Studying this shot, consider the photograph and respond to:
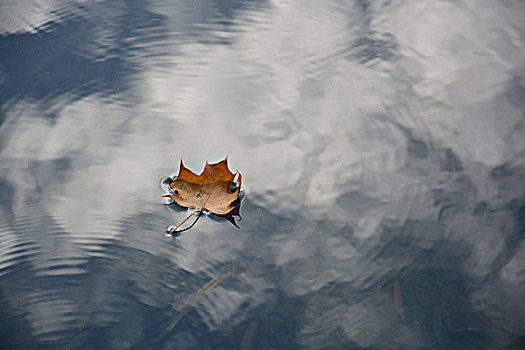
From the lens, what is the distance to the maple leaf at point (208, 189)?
6.19 feet

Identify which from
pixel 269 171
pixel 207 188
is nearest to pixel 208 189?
pixel 207 188

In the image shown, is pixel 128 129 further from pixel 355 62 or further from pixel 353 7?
pixel 353 7

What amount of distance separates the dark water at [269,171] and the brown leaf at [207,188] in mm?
60

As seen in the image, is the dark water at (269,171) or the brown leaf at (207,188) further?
the brown leaf at (207,188)

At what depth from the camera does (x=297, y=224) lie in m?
1.84

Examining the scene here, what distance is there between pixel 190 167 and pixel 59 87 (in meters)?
0.91

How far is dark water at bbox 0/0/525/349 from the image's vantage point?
63.6 inches

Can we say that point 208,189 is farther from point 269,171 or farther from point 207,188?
point 269,171

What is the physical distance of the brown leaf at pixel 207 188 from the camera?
1.89 m

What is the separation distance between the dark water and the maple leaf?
6cm

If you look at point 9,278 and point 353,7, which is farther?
point 353,7

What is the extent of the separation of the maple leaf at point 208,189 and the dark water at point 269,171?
2.3 inches

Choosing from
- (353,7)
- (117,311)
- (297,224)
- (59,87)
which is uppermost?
(353,7)

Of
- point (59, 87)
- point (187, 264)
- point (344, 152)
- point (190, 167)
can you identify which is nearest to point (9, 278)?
point (187, 264)
